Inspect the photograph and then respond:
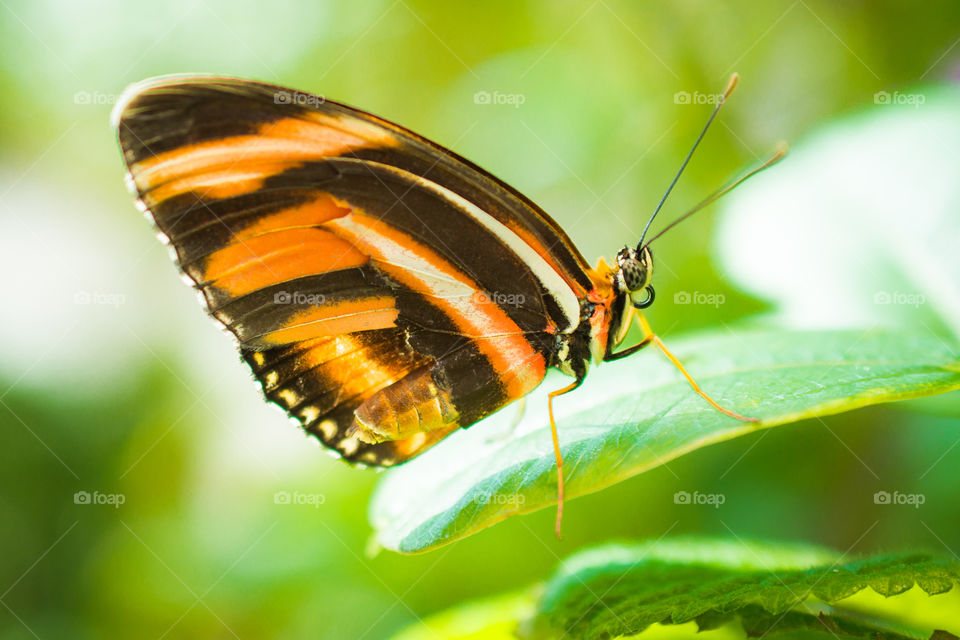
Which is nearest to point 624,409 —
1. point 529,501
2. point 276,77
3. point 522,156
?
point 529,501

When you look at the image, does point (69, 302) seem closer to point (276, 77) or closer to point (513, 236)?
point (276, 77)

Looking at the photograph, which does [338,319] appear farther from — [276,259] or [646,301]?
[646,301]

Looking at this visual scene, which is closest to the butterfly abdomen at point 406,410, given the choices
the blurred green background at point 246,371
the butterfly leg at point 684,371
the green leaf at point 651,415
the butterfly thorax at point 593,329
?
the green leaf at point 651,415

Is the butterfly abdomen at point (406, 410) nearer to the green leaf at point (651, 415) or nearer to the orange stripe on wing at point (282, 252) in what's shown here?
the green leaf at point (651, 415)

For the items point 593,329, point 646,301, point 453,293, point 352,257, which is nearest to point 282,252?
point 352,257

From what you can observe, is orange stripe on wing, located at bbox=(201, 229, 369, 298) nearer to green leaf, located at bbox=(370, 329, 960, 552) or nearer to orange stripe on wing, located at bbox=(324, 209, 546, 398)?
orange stripe on wing, located at bbox=(324, 209, 546, 398)

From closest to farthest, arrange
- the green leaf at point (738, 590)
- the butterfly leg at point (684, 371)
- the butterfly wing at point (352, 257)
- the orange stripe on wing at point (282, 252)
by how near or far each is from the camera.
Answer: the green leaf at point (738, 590) → the butterfly leg at point (684, 371) → the butterfly wing at point (352, 257) → the orange stripe on wing at point (282, 252)

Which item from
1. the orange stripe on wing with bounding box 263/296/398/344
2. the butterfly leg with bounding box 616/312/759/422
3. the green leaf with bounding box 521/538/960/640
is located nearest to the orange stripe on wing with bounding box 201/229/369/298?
the orange stripe on wing with bounding box 263/296/398/344
